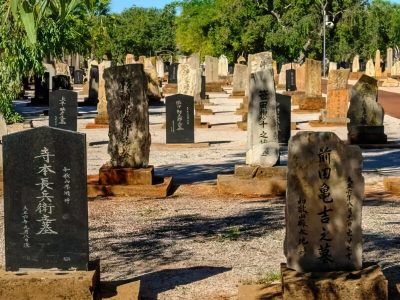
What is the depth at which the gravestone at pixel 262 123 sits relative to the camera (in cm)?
1328

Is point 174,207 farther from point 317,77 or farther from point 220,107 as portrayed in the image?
point 220,107

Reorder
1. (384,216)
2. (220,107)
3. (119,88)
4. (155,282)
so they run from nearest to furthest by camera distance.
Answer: (155,282)
(384,216)
(119,88)
(220,107)

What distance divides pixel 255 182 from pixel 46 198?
6.81m

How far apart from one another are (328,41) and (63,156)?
70.7 m

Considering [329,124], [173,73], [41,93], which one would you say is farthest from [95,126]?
[173,73]

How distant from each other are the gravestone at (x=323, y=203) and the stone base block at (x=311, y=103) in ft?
79.6

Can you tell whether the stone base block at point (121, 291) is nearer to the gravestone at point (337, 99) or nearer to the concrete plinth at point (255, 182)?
the concrete plinth at point (255, 182)

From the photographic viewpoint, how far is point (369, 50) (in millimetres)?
93312

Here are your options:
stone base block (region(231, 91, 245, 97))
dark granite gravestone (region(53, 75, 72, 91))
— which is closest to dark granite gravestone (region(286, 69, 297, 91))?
stone base block (region(231, 91, 245, 97))

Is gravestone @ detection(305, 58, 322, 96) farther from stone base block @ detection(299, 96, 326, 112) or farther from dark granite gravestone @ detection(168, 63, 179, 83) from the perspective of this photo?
dark granite gravestone @ detection(168, 63, 179, 83)

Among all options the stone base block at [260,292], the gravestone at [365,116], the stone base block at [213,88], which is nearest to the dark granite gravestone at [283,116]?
the gravestone at [365,116]

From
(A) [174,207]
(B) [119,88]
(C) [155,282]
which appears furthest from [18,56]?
(C) [155,282]

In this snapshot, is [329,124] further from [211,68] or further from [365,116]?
[211,68]

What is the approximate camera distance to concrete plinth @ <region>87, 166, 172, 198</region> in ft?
42.5
